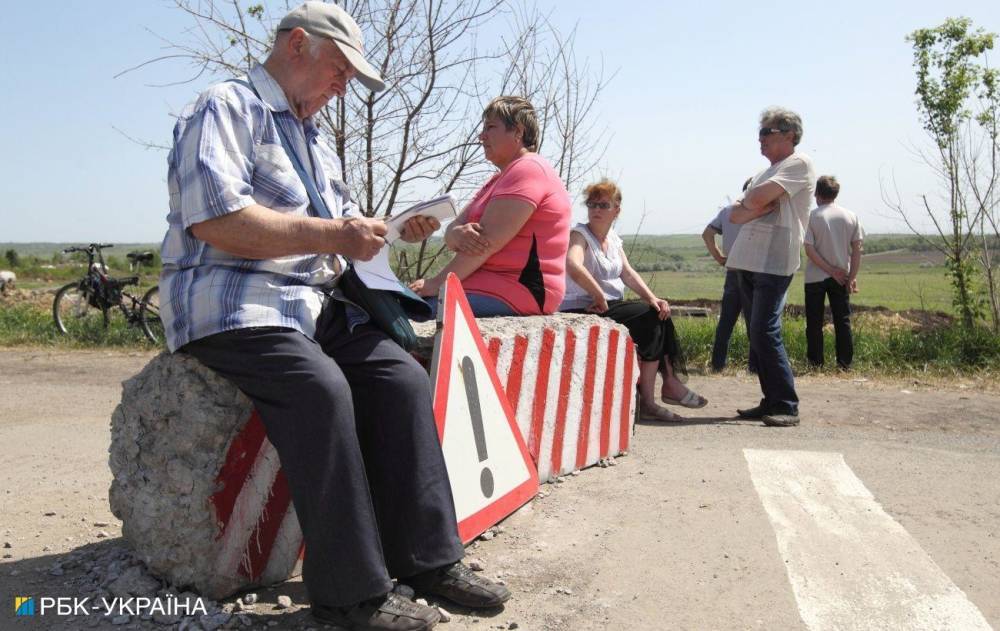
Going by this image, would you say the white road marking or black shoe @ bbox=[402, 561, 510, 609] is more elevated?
black shoe @ bbox=[402, 561, 510, 609]

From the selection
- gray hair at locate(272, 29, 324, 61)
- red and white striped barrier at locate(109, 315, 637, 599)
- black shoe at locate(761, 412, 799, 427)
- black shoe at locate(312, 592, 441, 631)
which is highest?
gray hair at locate(272, 29, 324, 61)

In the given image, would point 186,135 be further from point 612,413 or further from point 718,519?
point 612,413

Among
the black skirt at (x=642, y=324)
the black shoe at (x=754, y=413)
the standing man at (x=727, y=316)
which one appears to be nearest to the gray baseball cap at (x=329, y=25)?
the black skirt at (x=642, y=324)

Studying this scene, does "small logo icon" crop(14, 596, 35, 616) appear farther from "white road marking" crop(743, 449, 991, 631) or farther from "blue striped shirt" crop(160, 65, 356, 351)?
"white road marking" crop(743, 449, 991, 631)

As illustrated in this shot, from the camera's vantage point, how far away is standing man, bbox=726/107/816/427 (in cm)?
621

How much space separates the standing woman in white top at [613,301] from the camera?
20.2 ft

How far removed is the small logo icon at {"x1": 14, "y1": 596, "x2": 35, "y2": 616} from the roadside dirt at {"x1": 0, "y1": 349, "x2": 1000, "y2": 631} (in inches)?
1.3

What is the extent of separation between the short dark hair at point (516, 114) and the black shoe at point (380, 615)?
2.80m

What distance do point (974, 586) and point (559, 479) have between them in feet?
6.49

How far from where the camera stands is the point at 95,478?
4766 millimetres

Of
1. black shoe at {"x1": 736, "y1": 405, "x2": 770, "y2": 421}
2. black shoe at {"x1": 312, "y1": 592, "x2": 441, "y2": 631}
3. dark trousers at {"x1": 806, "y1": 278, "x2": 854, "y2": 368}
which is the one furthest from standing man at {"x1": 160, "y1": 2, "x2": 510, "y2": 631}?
dark trousers at {"x1": 806, "y1": 278, "x2": 854, "y2": 368}

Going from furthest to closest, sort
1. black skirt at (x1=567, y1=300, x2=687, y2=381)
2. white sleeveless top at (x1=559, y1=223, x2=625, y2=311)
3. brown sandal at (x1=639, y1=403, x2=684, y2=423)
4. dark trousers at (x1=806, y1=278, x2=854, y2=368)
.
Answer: dark trousers at (x1=806, y1=278, x2=854, y2=368) < brown sandal at (x1=639, y1=403, x2=684, y2=423) < black skirt at (x1=567, y1=300, x2=687, y2=381) < white sleeveless top at (x1=559, y1=223, x2=625, y2=311)

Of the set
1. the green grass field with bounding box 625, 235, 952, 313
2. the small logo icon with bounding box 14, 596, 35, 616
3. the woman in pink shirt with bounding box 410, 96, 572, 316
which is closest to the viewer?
the small logo icon with bounding box 14, 596, 35, 616

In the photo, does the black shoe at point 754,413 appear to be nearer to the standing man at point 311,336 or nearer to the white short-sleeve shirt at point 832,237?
the white short-sleeve shirt at point 832,237
